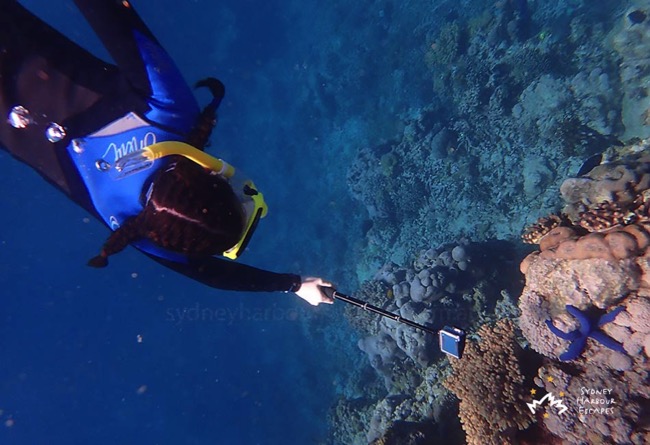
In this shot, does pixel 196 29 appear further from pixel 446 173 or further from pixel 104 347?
pixel 446 173

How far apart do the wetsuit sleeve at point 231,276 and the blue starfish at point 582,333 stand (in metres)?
3.13

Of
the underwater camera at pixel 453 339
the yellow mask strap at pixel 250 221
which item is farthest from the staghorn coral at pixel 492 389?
the yellow mask strap at pixel 250 221

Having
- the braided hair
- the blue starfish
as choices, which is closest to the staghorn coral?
the blue starfish

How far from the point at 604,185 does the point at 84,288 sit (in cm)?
3850

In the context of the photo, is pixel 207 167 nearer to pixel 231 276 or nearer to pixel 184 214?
pixel 184 214

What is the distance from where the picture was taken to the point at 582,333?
4371 mm

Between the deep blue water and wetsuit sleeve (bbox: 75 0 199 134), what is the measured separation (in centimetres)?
1604

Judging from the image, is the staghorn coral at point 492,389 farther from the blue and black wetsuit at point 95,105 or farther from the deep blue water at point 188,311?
the deep blue water at point 188,311

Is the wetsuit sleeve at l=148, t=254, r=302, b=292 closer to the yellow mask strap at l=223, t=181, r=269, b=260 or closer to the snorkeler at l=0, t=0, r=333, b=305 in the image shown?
the snorkeler at l=0, t=0, r=333, b=305

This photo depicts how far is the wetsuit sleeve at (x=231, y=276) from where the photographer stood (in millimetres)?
3355

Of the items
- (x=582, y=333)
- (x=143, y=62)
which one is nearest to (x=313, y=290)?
(x=143, y=62)

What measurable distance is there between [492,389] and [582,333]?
1.17m

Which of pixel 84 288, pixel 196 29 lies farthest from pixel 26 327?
pixel 196 29

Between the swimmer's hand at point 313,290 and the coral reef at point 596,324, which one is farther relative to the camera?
the coral reef at point 596,324
